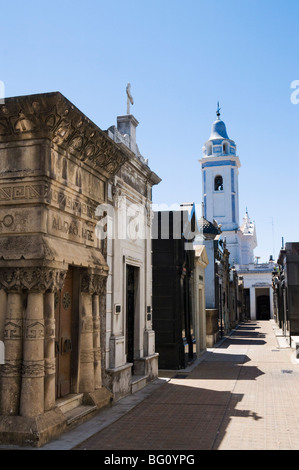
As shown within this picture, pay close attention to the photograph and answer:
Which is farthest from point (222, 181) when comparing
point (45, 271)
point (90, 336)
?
point (45, 271)

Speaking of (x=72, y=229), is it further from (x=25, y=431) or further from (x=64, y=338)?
(x=25, y=431)

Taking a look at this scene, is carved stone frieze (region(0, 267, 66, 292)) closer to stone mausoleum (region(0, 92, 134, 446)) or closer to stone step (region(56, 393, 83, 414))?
stone mausoleum (region(0, 92, 134, 446))

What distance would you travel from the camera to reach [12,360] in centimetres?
647

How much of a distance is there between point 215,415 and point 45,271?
4.35 meters

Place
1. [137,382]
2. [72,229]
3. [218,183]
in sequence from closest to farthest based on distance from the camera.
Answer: [72,229]
[137,382]
[218,183]

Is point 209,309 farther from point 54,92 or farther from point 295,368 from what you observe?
point 54,92

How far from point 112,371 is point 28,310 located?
311 centimetres

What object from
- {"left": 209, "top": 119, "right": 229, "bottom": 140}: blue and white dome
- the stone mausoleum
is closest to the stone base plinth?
the stone mausoleum

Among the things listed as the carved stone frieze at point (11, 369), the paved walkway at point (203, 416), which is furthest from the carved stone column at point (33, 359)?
the paved walkway at point (203, 416)

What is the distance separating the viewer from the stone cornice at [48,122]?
670 centimetres

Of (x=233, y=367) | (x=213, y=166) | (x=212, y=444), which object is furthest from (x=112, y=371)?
(x=213, y=166)

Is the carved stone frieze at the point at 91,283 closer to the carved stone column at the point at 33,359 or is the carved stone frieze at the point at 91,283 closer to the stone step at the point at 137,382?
the carved stone column at the point at 33,359

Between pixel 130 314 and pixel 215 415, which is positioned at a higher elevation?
pixel 130 314

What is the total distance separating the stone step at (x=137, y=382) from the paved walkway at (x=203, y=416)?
0.62ft
